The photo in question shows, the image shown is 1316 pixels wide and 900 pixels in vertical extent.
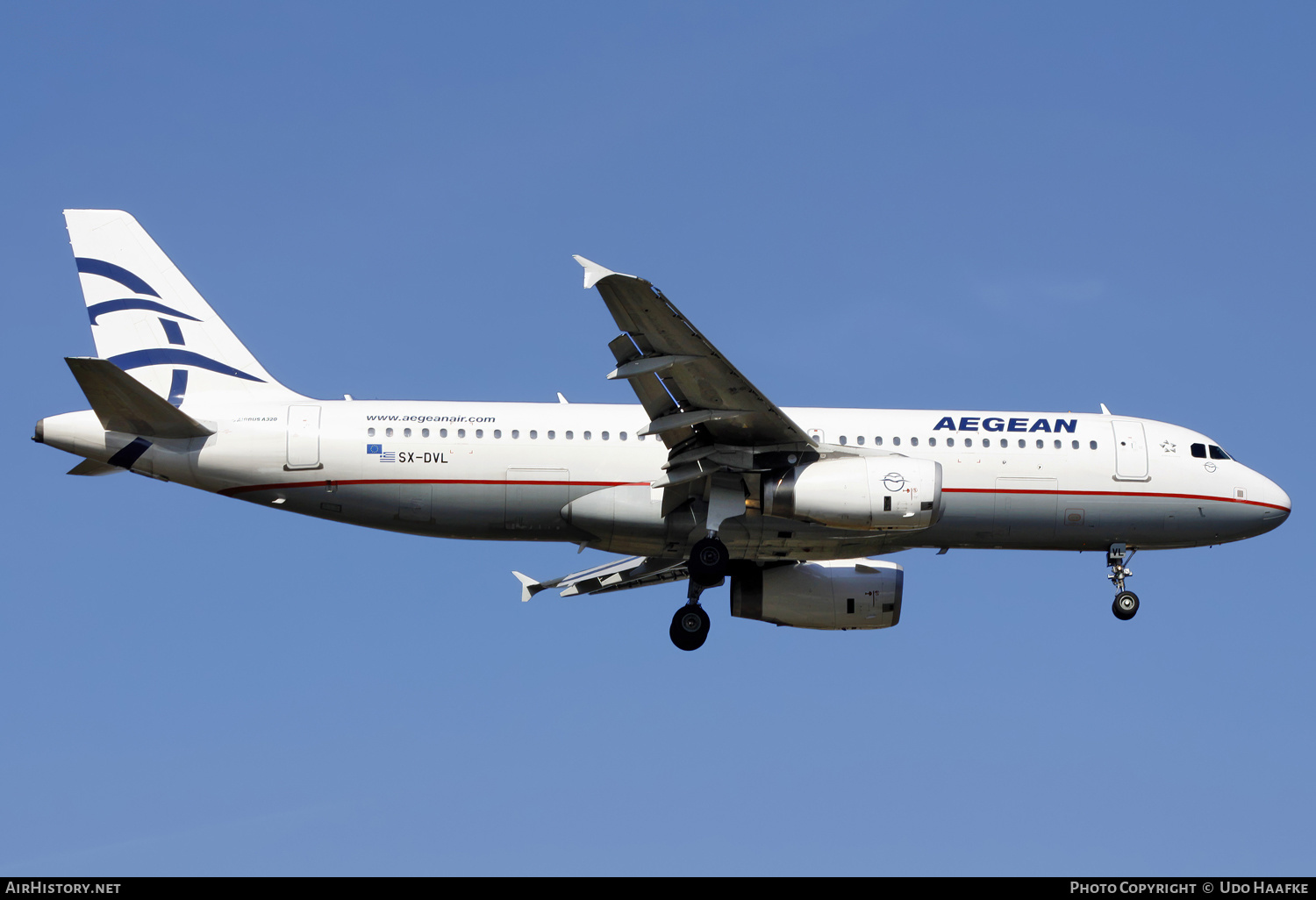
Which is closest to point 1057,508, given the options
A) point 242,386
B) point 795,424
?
point 795,424

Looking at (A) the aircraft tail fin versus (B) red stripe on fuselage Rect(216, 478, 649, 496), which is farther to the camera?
(A) the aircraft tail fin

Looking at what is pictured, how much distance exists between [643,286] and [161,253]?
1269 centimetres

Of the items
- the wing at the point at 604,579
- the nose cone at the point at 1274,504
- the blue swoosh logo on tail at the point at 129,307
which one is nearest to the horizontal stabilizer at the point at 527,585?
the wing at the point at 604,579

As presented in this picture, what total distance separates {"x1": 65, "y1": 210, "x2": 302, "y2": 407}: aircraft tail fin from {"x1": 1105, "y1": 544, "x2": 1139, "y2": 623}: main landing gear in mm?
16425

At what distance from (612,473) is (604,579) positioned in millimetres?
5131

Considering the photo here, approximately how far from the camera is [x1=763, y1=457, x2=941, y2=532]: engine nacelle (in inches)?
1021

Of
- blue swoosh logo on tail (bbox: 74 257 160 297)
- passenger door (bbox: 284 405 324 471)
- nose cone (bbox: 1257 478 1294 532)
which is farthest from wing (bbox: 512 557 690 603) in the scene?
nose cone (bbox: 1257 478 1294 532)

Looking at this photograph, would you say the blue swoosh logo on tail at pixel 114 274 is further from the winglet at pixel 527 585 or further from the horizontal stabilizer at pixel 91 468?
the winglet at pixel 527 585

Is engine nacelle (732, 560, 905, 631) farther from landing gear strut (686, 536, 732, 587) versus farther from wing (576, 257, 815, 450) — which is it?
wing (576, 257, 815, 450)

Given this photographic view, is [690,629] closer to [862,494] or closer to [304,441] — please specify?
[862,494]

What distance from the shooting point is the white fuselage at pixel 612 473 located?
27109mm

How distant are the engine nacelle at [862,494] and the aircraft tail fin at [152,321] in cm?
989
